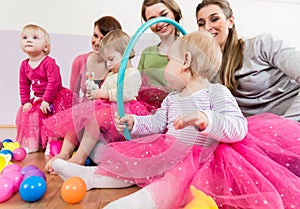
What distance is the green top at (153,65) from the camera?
2.61 feet

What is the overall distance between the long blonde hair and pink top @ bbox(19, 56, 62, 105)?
0.77 metres

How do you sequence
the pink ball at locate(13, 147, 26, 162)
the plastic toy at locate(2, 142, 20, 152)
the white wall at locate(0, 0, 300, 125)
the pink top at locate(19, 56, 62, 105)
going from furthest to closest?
1. the white wall at locate(0, 0, 300, 125)
2. the pink top at locate(19, 56, 62, 105)
3. the plastic toy at locate(2, 142, 20, 152)
4. the pink ball at locate(13, 147, 26, 162)

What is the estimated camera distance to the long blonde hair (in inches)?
42.3

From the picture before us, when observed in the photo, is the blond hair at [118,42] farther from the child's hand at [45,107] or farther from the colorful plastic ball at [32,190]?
the child's hand at [45,107]

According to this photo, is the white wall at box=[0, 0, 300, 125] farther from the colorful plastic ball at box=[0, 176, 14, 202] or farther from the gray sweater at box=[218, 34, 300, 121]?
the colorful plastic ball at box=[0, 176, 14, 202]

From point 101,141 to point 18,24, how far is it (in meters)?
Result: 1.51

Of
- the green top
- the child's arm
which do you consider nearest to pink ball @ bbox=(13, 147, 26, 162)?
the green top

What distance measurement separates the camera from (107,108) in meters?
0.97

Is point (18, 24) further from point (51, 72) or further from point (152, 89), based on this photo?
point (152, 89)

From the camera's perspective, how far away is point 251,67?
107 centimetres

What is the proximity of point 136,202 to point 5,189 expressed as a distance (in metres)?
0.34

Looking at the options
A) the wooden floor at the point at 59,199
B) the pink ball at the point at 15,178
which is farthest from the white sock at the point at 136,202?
the pink ball at the point at 15,178

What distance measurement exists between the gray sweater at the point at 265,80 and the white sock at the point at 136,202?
1.90ft

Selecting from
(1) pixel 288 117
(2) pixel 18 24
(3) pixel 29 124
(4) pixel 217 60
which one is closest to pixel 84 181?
(4) pixel 217 60
